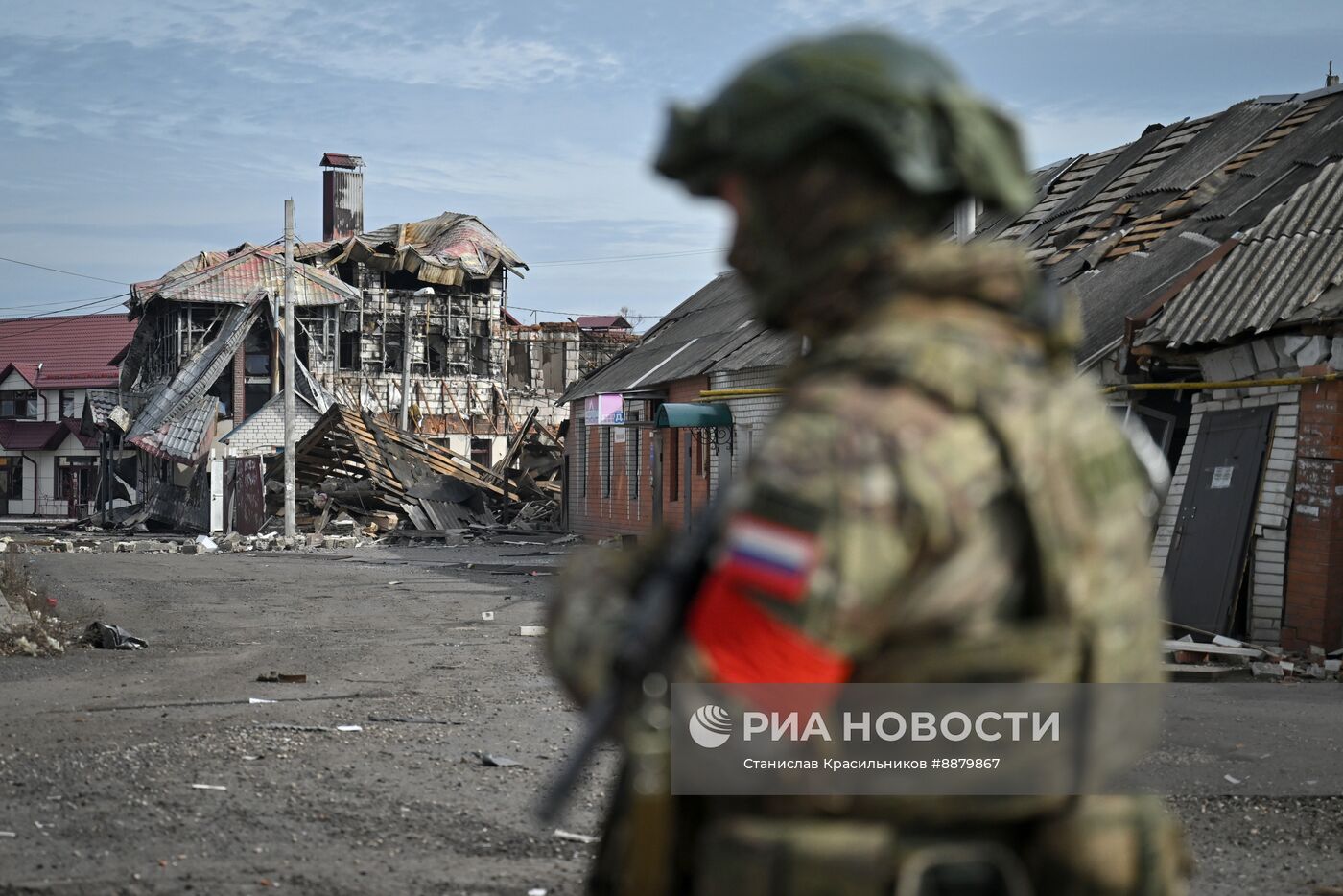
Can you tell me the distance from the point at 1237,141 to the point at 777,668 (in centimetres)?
1823

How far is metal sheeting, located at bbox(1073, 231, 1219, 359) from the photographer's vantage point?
14.2m

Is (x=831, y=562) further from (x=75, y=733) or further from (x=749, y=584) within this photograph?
(x=75, y=733)

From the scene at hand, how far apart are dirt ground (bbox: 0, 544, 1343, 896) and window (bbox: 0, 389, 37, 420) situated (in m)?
47.0

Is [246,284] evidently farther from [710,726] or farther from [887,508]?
[887,508]

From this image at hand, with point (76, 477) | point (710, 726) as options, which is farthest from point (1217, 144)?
point (76, 477)

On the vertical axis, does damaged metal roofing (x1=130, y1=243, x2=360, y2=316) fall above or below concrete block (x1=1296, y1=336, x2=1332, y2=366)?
above

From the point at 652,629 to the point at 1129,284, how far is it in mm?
14607

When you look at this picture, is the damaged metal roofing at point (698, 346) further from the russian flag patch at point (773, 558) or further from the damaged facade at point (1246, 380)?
the russian flag patch at point (773, 558)

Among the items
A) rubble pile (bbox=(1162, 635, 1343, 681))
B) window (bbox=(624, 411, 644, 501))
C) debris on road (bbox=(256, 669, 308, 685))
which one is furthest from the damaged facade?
window (bbox=(624, 411, 644, 501))

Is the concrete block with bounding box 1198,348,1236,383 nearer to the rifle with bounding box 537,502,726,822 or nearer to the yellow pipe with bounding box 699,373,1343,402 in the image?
the yellow pipe with bounding box 699,373,1343,402

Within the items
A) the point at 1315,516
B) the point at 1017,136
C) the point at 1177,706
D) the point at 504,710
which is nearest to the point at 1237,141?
the point at 1315,516

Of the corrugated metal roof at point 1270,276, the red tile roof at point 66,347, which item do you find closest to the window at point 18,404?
the red tile roof at point 66,347

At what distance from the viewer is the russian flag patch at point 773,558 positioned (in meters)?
1.55

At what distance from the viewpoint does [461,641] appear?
1262 centimetres
